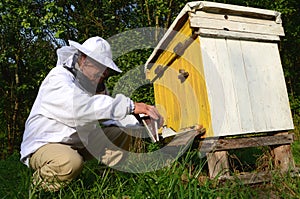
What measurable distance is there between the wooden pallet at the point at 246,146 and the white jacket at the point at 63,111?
925 millimetres

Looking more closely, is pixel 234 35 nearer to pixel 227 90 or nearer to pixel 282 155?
pixel 227 90

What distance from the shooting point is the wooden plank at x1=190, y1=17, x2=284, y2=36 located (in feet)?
9.55

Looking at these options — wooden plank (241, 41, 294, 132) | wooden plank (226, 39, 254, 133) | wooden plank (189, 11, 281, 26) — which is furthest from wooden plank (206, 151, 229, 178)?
wooden plank (189, 11, 281, 26)

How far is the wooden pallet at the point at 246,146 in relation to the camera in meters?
2.68

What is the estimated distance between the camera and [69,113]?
2250 mm

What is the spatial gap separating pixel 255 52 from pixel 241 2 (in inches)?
213

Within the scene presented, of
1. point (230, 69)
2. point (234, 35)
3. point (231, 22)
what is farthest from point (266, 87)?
point (231, 22)

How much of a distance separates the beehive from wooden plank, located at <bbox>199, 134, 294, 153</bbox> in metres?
0.07

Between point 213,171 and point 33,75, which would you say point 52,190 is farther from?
point 33,75

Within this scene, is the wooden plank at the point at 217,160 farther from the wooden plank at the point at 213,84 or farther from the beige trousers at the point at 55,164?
the beige trousers at the point at 55,164

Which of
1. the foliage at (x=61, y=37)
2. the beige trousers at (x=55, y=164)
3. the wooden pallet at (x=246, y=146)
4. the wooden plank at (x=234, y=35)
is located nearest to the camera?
the beige trousers at (x=55, y=164)

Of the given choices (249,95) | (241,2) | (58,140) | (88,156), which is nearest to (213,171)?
(249,95)

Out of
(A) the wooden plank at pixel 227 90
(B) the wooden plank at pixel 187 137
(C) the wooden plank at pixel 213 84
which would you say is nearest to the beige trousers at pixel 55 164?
(B) the wooden plank at pixel 187 137

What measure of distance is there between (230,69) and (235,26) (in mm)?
435
